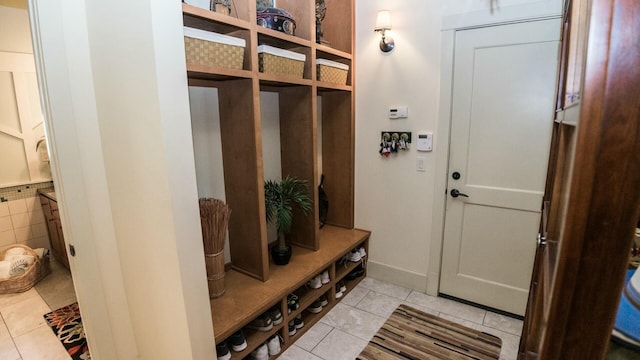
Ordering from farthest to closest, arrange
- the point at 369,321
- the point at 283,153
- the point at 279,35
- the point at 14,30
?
the point at 14,30 → the point at 283,153 → the point at 369,321 → the point at 279,35

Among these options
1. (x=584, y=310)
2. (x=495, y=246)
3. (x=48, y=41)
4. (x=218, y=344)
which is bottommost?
(x=218, y=344)

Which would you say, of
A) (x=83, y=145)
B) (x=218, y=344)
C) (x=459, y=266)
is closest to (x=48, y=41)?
(x=83, y=145)

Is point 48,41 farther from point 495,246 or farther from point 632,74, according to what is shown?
point 495,246

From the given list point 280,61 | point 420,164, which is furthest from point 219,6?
point 420,164

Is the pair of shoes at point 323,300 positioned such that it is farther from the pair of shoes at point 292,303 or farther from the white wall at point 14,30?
the white wall at point 14,30

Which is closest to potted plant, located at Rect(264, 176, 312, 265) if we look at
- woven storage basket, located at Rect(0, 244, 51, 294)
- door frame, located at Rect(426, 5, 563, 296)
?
door frame, located at Rect(426, 5, 563, 296)

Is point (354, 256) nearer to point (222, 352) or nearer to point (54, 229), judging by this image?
point (222, 352)

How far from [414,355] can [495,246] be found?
1.04 meters

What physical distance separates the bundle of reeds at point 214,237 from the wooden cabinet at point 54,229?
81.0 inches

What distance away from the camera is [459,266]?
2.60m

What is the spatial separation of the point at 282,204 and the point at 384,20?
1633mm

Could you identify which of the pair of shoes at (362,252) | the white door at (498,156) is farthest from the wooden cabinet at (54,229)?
the white door at (498,156)

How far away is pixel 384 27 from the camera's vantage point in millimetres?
2463

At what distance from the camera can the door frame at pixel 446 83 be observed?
202 centimetres
